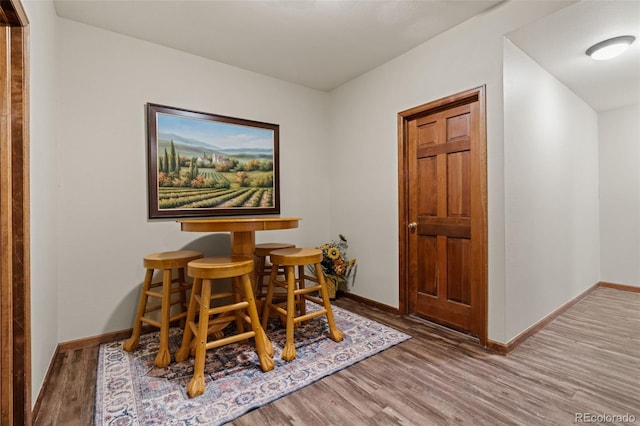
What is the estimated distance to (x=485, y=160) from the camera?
2225 mm

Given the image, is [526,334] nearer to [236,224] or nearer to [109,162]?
[236,224]

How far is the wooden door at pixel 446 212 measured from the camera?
2.29m

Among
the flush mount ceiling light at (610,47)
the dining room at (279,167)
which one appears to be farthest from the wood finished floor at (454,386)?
the flush mount ceiling light at (610,47)

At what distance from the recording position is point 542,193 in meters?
2.60

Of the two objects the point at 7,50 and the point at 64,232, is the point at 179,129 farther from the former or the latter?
the point at 7,50

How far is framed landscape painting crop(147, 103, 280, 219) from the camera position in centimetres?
262

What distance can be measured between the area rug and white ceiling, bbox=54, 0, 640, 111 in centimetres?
249

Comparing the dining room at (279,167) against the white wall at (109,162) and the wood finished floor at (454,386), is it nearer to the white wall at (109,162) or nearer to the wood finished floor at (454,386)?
the white wall at (109,162)

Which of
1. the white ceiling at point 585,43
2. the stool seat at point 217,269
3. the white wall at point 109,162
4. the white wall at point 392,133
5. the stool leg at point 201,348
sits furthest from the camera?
the white wall at point 109,162

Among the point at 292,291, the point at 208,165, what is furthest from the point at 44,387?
the point at 208,165

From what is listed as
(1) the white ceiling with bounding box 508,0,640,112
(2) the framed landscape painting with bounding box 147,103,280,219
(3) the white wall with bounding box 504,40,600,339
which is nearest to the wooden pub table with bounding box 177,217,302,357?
(2) the framed landscape painting with bounding box 147,103,280,219

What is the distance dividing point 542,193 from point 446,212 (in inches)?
33.4

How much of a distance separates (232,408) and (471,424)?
1199 millimetres

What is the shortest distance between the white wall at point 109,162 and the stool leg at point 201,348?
1.12 m
